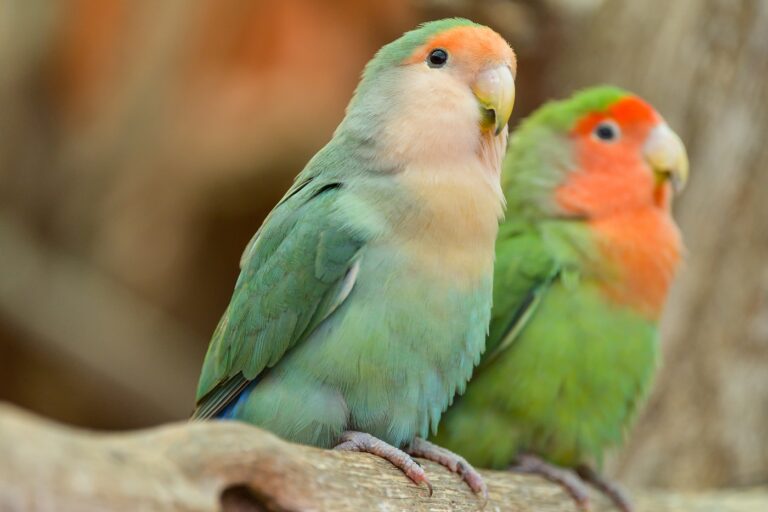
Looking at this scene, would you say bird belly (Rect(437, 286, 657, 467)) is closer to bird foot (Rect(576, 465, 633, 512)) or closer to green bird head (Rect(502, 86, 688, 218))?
bird foot (Rect(576, 465, 633, 512))

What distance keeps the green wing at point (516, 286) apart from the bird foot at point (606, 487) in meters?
0.62

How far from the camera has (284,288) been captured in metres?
2.52

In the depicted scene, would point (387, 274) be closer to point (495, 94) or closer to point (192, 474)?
point (495, 94)

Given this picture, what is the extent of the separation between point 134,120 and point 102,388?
1.82m

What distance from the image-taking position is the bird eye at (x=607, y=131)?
3553mm

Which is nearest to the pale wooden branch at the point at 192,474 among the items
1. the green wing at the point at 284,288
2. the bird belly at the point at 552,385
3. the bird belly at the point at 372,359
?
the bird belly at the point at 372,359

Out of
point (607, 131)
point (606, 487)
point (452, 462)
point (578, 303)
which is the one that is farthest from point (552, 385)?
point (607, 131)

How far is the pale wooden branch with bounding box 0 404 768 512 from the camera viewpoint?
60.3 inches

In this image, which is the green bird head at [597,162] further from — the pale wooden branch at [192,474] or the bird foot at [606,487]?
the pale wooden branch at [192,474]

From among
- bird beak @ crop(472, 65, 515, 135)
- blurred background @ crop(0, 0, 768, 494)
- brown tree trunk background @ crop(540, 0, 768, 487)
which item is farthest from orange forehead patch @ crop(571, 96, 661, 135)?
blurred background @ crop(0, 0, 768, 494)

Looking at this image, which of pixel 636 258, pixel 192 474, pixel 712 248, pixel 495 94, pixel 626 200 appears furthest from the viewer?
pixel 712 248

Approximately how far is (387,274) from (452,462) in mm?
571

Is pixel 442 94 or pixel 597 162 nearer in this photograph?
pixel 442 94

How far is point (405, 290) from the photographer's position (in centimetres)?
243
